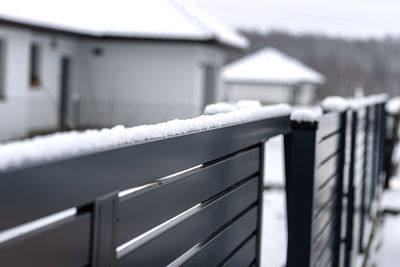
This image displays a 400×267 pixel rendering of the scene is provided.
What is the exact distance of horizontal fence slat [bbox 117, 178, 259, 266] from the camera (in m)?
1.05

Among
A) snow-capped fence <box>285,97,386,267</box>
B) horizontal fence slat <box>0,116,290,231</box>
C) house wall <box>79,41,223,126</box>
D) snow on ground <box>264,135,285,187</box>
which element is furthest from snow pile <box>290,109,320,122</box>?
house wall <box>79,41,223,126</box>

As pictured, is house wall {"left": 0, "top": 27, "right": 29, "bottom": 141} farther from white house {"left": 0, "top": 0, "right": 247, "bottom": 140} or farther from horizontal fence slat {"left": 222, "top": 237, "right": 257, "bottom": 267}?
horizontal fence slat {"left": 222, "top": 237, "right": 257, "bottom": 267}

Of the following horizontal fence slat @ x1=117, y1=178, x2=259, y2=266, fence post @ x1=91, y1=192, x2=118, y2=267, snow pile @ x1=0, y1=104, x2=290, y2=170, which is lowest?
horizontal fence slat @ x1=117, y1=178, x2=259, y2=266

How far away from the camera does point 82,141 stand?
0.80m

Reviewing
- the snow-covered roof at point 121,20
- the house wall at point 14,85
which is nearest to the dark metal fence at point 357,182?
the house wall at point 14,85

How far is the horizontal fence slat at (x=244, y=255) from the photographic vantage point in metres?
1.58

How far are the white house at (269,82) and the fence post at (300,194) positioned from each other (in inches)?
1448

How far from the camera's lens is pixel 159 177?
3.51 feet

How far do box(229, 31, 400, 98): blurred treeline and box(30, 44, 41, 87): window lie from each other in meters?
61.9

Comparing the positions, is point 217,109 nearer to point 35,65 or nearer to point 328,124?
point 328,124

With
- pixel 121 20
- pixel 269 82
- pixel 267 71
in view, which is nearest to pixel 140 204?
pixel 121 20

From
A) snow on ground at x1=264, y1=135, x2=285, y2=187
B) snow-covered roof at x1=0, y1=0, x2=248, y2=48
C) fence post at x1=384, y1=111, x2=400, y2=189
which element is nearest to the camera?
fence post at x1=384, y1=111, x2=400, y2=189

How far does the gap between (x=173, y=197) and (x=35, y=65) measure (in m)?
14.9

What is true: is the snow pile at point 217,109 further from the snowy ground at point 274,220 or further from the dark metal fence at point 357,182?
the dark metal fence at point 357,182
